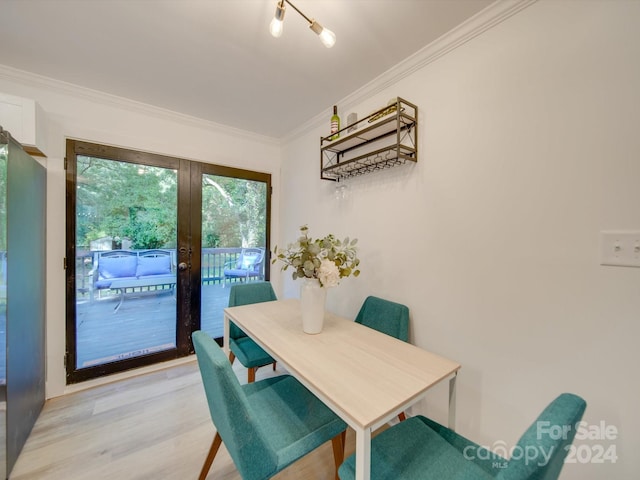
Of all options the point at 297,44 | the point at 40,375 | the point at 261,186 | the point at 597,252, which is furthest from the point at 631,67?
the point at 40,375

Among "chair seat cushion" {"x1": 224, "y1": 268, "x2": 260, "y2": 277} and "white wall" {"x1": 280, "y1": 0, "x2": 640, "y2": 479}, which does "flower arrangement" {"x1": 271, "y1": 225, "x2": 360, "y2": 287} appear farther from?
"chair seat cushion" {"x1": 224, "y1": 268, "x2": 260, "y2": 277}

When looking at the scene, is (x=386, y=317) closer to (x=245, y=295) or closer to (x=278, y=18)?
(x=245, y=295)

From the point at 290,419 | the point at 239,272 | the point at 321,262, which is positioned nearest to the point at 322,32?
the point at 321,262

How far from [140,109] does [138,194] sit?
740mm

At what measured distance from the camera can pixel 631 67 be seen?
953 mm

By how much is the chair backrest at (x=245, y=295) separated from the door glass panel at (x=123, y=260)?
794mm

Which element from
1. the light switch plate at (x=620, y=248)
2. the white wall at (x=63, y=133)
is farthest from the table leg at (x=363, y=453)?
the white wall at (x=63, y=133)

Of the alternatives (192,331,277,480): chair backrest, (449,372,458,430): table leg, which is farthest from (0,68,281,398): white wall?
(449,372,458,430): table leg

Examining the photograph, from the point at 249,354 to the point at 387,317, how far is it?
1016 mm

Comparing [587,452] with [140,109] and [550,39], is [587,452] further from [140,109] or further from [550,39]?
[140,109]

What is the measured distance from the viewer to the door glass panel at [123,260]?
83.8 inches

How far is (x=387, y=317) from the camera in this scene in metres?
1.67

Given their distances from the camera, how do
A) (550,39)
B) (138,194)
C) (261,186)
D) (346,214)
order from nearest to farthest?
(550,39) → (346,214) → (138,194) → (261,186)

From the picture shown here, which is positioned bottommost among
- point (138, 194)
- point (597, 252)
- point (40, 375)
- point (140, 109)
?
point (40, 375)
